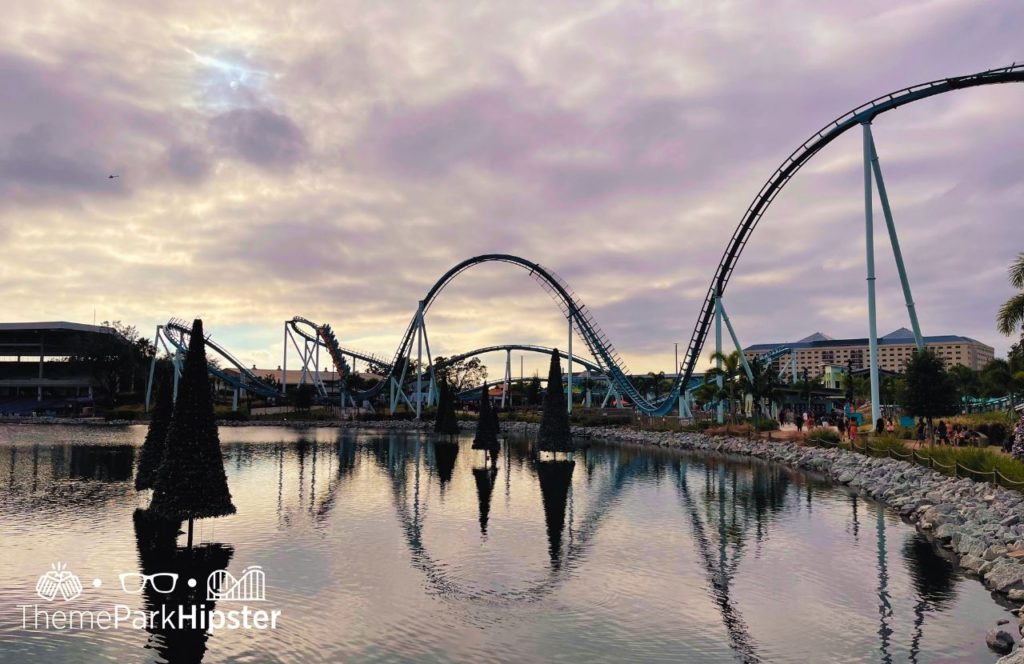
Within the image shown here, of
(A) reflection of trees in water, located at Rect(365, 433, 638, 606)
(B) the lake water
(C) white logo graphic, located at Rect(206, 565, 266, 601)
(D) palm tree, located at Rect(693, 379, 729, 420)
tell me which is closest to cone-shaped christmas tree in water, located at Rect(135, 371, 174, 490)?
(B) the lake water

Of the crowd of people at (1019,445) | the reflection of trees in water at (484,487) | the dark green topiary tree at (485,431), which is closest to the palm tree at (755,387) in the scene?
the dark green topiary tree at (485,431)

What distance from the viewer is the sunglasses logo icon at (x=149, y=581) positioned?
15.6m

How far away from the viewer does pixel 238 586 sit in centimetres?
1588

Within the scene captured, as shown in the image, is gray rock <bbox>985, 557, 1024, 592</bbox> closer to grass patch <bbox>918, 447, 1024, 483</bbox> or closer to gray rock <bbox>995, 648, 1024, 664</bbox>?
gray rock <bbox>995, 648, 1024, 664</bbox>

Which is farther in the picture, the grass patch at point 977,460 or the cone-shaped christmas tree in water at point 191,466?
the grass patch at point 977,460

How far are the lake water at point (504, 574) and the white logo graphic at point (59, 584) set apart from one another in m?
0.22

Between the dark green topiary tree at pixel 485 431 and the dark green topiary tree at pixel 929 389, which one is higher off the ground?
the dark green topiary tree at pixel 929 389

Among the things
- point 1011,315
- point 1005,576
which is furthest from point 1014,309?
point 1005,576

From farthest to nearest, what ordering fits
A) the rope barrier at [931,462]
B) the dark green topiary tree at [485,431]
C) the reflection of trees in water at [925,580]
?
the dark green topiary tree at [485,431] < the rope barrier at [931,462] < the reflection of trees in water at [925,580]

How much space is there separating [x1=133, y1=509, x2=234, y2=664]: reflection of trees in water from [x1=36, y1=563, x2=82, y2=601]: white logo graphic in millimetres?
1363

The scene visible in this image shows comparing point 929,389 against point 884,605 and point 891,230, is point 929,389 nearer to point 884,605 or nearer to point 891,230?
point 891,230

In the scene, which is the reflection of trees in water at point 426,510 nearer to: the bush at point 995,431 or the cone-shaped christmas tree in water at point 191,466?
the cone-shaped christmas tree in water at point 191,466

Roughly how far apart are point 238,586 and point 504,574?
591 centimetres

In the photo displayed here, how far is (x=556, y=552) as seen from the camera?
19.8 metres
